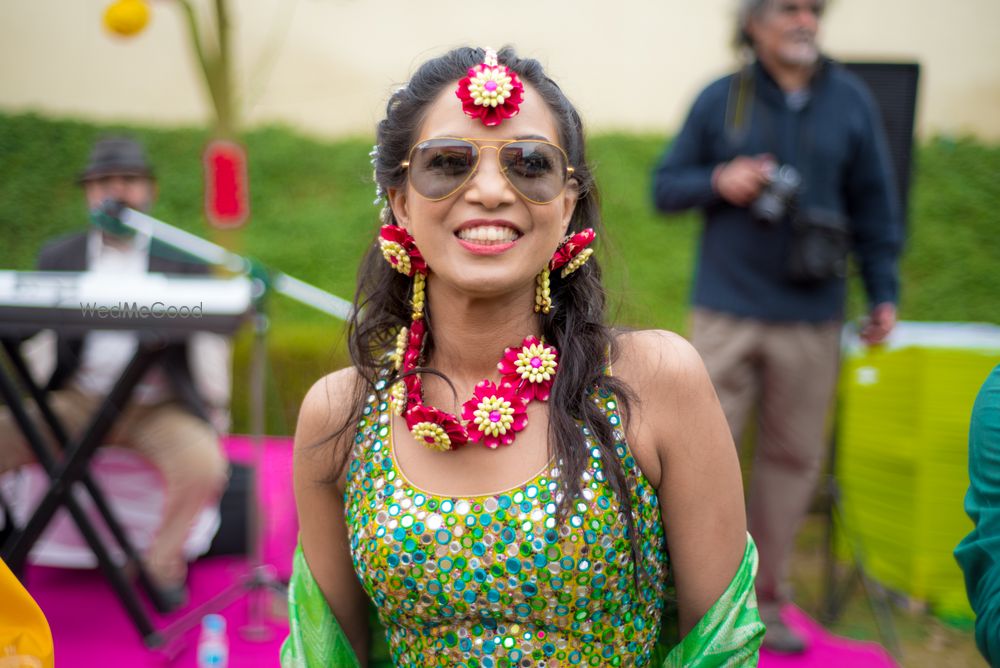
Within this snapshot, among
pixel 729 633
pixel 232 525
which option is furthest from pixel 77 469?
pixel 729 633

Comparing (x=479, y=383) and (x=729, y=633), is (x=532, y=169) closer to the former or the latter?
(x=479, y=383)

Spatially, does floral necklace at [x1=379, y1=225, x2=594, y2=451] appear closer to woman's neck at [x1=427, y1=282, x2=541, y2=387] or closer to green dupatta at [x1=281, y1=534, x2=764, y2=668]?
woman's neck at [x1=427, y1=282, x2=541, y2=387]

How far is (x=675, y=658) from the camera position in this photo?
177 cm

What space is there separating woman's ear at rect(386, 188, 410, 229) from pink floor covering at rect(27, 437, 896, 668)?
2246 mm

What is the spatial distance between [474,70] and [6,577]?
47.0 inches

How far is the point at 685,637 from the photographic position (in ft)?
5.76

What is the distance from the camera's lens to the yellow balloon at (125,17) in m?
4.29

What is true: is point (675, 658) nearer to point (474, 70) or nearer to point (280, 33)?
point (474, 70)

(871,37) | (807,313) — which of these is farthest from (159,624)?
(871,37)

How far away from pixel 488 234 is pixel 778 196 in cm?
213

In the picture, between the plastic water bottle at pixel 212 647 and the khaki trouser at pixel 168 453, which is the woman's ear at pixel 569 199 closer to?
the plastic water bottle at pixel 212 647

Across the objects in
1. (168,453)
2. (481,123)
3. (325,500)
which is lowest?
(168,453)

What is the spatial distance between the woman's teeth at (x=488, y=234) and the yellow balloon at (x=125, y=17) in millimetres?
3324

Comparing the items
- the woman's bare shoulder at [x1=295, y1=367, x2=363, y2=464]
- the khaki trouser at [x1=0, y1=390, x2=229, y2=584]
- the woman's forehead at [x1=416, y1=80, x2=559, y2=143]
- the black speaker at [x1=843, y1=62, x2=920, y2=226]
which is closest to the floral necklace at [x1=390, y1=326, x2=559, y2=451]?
the woman's bare shoulder at [x1=295, y1=367, x2=363, y2=464]
